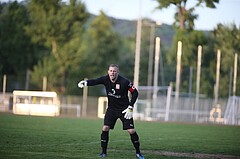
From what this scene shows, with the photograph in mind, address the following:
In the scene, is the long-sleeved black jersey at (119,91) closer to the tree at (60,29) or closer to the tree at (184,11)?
the tree at (184,11)

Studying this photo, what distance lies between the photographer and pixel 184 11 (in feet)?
187

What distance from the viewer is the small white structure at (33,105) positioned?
161 ft

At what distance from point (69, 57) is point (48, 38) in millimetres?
3377

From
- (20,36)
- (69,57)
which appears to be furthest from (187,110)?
(20,36)

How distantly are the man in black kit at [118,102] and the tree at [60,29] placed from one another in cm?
5722

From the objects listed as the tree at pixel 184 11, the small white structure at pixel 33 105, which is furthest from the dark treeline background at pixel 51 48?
the small white structure at pixel 33 105

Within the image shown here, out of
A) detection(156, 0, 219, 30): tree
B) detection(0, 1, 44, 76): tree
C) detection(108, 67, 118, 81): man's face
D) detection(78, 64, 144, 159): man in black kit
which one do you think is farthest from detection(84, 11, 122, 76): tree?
detection(108, 67, 118, 81): man's face

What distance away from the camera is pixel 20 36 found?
240ft

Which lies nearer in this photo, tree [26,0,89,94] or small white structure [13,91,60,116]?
small white structure [13,91,60,116]

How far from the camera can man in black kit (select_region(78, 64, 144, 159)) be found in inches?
572

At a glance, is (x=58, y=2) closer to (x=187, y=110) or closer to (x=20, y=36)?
(x=20, y=36)

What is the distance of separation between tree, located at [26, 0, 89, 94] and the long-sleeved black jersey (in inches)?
2252

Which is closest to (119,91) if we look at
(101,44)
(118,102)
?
(118,102)

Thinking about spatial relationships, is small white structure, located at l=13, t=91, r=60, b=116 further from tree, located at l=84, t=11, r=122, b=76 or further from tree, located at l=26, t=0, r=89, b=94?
tree, located at l=84, t=11, r=122, b=76
